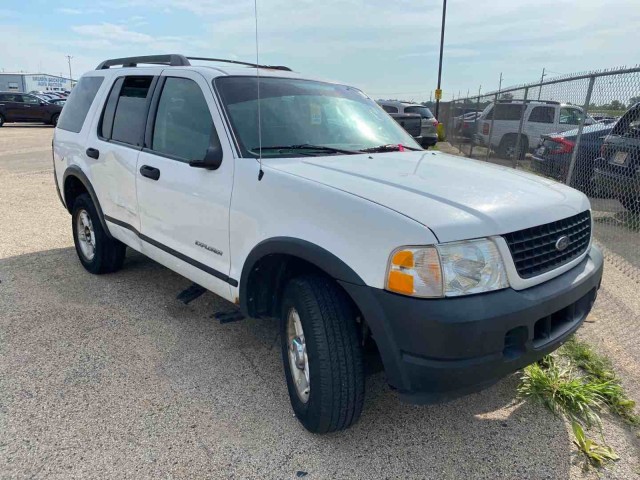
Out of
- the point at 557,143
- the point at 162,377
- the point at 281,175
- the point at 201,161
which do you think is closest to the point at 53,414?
the point at 162,377

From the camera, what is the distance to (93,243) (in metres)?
4.78

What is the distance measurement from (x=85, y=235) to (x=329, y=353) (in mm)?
3531

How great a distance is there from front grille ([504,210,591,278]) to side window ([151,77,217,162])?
1847 mm

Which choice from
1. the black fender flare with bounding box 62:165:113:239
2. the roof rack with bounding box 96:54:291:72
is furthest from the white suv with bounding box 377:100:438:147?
the black fender flare with bounding box 62:165:113:239

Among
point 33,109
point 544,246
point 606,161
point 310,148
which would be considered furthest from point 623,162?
point 33,109

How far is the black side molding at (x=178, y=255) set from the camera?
303 cm

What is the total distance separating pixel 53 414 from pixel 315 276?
163 cm

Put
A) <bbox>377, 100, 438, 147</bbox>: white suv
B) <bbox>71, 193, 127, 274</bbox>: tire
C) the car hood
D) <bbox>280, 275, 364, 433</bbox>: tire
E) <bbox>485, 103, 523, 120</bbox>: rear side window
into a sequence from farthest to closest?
1. <bbox>377, 100, 438, 147</bbox>: white suv
2. <bbox>485, 103, 523, 120</bbox>: rear side window
3. <bbox>71, 193, 127, 274</bbox>: tire
4. <bbox>280, 275, 364, 433</bbox>: tire
5. the car hood

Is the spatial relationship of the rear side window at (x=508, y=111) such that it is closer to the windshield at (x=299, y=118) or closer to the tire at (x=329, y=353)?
the windshield at (x=299, y=118)

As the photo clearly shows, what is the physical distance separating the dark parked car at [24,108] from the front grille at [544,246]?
27624mm

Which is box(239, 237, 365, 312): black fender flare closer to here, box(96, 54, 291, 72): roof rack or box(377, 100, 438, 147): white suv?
box(96, 54, 291, 72): roof rack

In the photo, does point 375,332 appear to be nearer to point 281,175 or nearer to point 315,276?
point 315,276

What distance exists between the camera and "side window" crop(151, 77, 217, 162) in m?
3.24

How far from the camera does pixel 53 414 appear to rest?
276cm
